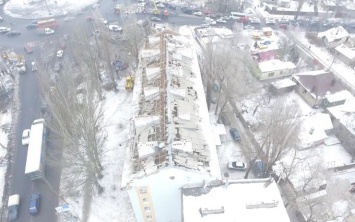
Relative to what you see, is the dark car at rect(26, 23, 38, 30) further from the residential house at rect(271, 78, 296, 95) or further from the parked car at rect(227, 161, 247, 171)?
the parked car at rect(227, 161, 247, 171)

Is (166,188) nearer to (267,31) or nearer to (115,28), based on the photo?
(115,28)

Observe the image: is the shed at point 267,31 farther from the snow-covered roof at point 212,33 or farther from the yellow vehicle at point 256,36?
the snow-covered roof at point 212,33

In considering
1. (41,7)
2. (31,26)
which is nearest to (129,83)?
(31,26)

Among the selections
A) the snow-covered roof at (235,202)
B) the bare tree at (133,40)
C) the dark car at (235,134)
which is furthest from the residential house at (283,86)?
the snow-covered roof at (235,202)

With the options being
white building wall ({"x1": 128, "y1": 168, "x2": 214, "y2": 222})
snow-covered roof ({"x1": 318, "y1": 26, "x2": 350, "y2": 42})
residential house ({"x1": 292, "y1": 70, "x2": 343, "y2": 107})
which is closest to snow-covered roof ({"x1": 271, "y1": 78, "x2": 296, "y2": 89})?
residential house ({"x1": 292, "y1": 70, "x2": 343, "y2": 107})

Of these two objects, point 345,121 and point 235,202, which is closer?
point 235,202
